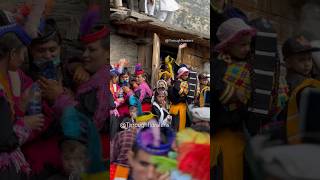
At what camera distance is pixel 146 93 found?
391 centimetres

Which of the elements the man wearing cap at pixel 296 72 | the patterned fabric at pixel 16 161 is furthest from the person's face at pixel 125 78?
the man wearing cap at pixel 296 72

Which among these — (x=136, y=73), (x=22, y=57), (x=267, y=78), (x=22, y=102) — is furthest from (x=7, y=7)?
(x=267, y=78)

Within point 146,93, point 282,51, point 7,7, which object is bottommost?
point 146,93

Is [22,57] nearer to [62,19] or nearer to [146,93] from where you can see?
[62,19]

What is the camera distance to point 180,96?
12.8 feet

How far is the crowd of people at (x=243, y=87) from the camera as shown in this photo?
368 centimetres

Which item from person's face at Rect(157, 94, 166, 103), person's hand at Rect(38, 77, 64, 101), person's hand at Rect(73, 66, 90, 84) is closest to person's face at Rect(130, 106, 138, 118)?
person's face at Rect(157, 94, 166, 103)

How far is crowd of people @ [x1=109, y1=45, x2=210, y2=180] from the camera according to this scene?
379 cm

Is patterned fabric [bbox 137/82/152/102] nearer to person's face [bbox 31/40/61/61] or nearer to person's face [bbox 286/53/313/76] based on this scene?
person's face [bbox 31/40/61/61]

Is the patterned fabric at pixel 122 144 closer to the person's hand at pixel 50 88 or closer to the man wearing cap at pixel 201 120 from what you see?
the man wearing cap at pixel 201 120

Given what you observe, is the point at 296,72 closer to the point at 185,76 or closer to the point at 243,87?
the point at 243,87

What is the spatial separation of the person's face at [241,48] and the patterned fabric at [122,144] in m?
0.71

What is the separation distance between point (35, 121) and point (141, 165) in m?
0.71

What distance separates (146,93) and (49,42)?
0.67 m
